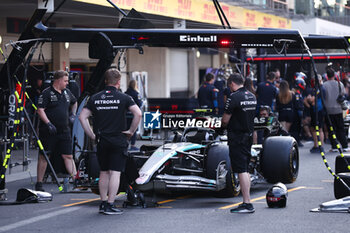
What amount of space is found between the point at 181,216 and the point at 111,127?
1.38 meters

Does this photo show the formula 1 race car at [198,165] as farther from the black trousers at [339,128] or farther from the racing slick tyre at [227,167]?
the black trousers at [339,128]

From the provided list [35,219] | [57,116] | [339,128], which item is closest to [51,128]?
[57,116]

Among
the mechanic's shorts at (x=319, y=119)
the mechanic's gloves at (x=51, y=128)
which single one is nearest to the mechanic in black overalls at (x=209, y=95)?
the mechanic's shorts at (x=319, y=119)

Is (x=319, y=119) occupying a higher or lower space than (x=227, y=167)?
higher

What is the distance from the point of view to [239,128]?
929 cm

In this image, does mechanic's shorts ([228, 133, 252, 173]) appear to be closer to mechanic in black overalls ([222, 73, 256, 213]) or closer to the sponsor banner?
mechanic in black overalls ([222, 73, 256, 213])

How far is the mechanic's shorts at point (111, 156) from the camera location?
9070 millimetres

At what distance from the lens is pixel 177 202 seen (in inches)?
398

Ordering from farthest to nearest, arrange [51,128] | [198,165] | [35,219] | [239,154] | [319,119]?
[319,119], [51,128], [198,165], [239,154], [35,219]

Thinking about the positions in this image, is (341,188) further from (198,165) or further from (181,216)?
(181,216)

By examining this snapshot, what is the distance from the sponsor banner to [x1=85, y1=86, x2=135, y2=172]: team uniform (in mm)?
7796

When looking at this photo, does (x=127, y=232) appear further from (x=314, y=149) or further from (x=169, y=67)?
(x=169, y=67)

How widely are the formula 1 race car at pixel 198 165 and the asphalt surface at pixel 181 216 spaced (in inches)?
9.7

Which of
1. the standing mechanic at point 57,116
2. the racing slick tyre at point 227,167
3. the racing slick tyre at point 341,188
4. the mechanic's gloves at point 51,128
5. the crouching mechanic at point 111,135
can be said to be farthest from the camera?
the standing mechanic at point 57,116
